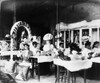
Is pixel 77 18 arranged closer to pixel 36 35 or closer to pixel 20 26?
pixel 36 35

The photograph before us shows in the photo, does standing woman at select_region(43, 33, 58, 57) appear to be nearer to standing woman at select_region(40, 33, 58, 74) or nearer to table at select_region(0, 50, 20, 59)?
standing woman at select_region(40, 33, 58, 74)

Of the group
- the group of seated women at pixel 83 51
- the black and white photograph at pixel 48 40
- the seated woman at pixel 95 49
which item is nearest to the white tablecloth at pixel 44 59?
the black and white photograph at pixel 48 40

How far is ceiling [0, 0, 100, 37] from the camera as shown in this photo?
4.86 feet

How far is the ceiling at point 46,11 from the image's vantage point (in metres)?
1.48

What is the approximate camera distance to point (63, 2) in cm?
151

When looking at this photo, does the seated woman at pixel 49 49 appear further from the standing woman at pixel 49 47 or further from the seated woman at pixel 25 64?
the seated woman at pixel 25 64

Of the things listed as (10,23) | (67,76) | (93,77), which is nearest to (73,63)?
(67,76)

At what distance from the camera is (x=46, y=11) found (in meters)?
1.50

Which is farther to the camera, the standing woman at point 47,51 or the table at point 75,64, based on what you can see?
the standing woman at point 47,51

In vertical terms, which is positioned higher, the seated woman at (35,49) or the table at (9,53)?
the seated woman at (35,49)

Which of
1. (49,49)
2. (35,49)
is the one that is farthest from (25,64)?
(49,49)

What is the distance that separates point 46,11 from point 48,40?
0.89 feet

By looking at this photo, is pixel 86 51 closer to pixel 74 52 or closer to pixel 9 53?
pixel 74 52

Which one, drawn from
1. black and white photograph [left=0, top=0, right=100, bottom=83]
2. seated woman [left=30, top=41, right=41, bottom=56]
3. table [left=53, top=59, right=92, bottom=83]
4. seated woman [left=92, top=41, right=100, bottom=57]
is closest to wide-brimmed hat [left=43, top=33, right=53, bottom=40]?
black and white photograph [left=0, top=0, right=100, bottom=83]
